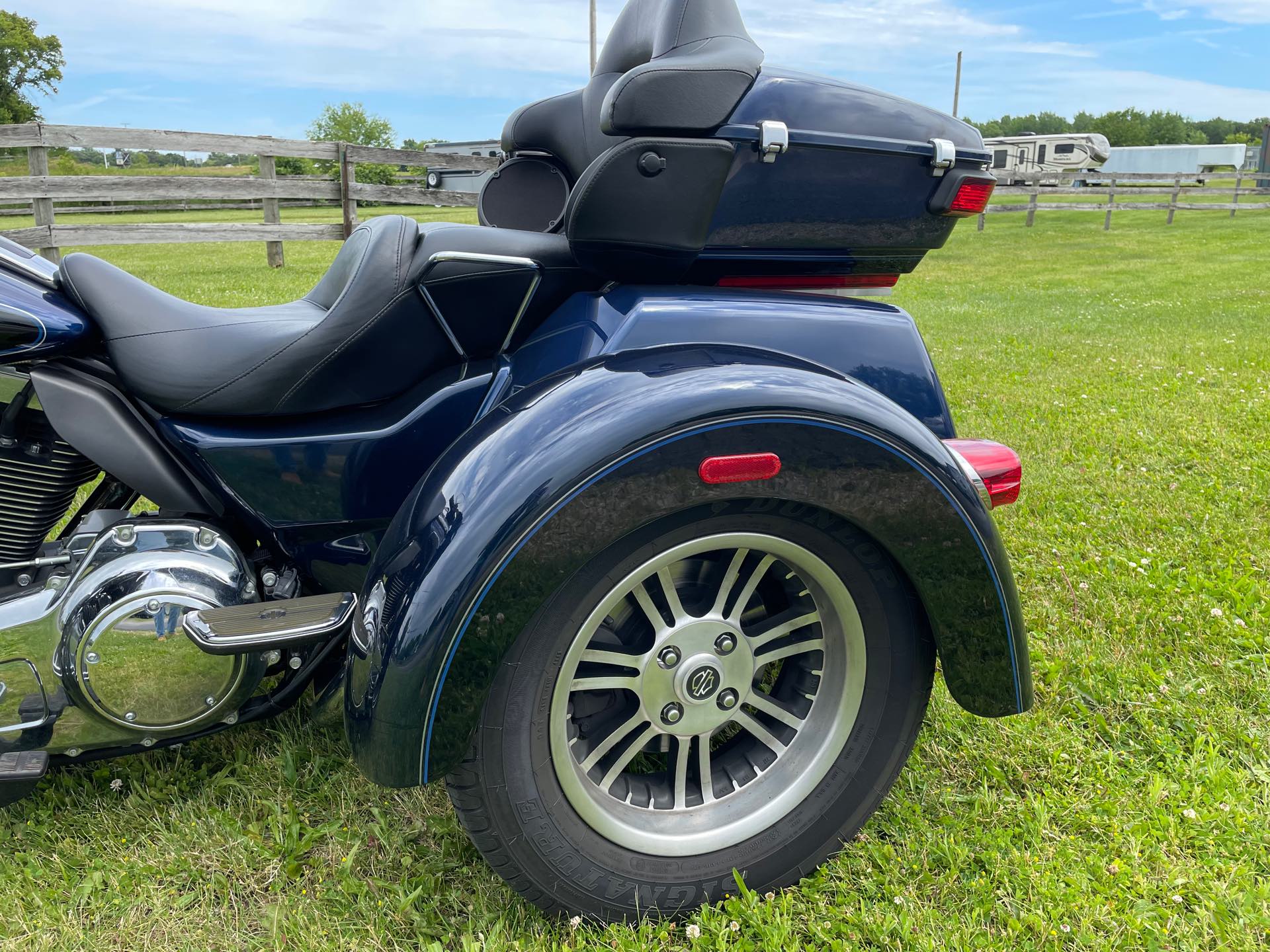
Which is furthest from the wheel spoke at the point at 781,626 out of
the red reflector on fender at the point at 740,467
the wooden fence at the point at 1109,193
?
the wooden fence at the point at 1109,193

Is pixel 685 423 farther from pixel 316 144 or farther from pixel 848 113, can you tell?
pixel 316 144

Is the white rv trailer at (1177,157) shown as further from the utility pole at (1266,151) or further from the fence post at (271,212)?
the fence post at (271,212)

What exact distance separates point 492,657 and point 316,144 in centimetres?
1229

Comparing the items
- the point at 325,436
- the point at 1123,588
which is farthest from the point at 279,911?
the point at 1123,588

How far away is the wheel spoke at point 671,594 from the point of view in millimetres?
1667

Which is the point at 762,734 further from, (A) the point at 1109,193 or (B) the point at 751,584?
(A) the point at 1109,193

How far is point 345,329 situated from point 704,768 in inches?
43.6

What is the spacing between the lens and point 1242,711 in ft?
7.77

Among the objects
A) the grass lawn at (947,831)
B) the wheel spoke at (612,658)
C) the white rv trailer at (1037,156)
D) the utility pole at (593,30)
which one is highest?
the utility pole at (593,30)

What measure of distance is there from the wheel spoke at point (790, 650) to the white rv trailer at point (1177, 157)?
192 ft

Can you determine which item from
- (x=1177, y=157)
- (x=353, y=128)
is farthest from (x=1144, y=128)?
(x=353, y=128)

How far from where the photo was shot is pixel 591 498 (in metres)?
1.46

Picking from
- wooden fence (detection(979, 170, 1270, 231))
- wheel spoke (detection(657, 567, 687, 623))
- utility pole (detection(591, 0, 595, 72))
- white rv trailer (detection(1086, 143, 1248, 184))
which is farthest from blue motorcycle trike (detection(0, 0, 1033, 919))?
white rv trailer (detection(1086, 143, 1248, 184))

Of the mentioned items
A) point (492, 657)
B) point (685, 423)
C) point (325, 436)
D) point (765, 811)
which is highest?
point (685, 423)
